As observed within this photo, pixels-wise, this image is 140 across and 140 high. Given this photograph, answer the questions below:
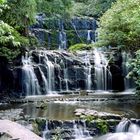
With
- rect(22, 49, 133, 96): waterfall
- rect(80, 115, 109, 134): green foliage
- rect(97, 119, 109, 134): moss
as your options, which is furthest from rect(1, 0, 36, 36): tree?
rect(97, 119, 109, 134): moss

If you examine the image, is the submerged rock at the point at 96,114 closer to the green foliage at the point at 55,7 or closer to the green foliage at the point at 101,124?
the green foliage at the point at 101,124

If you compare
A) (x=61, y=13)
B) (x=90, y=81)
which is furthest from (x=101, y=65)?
(x=61, y=13)

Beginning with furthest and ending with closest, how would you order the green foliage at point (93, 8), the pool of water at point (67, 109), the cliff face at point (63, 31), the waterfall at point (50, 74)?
the green foliage at point (93, 8), the cliff face at point (63, 31), the waterfall at point (50, 74), the pool of water at point (67, 109)

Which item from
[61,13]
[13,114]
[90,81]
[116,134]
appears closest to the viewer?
[116,134]

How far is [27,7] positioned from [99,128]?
28.8 feet

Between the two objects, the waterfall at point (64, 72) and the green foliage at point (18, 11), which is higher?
the green foliage at point (18, 11)

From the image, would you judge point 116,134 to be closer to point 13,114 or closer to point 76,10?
point 13,114

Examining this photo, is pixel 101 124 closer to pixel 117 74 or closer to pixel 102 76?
pixel 102 76

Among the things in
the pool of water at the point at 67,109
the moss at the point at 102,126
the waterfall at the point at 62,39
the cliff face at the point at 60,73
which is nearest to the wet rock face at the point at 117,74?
the cliff face at the point at 60,73

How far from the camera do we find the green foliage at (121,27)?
19.4m

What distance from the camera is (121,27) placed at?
20703 mm

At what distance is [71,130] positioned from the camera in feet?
44.3

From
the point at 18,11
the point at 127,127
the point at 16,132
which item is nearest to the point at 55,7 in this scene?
the point at 18,11

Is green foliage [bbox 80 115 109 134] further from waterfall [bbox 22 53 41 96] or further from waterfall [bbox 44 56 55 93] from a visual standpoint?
waterfall [bbox 44 56 55 93]
